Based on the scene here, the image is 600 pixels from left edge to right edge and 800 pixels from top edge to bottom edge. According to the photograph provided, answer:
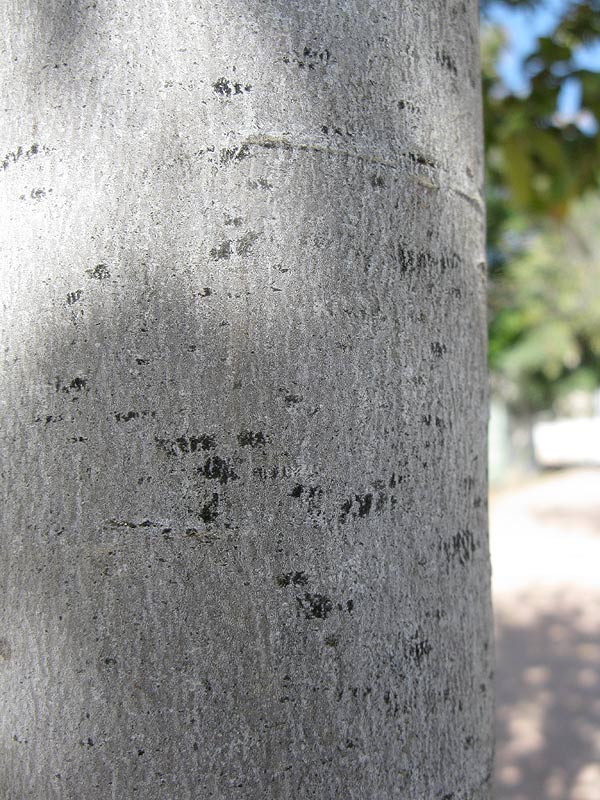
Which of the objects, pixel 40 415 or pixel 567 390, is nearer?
pixel 40 415

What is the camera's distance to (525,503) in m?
14.5

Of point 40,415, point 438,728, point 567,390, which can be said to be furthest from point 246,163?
point 567,390

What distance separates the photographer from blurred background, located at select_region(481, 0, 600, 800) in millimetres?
3385

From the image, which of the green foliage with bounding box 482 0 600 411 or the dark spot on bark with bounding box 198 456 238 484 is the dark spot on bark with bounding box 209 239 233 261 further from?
the green foliage with bounding box 482 0 600 411

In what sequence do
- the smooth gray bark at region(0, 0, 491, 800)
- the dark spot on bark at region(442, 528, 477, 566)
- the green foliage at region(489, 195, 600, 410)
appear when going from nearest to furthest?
1. the smooth gray bark at region(0, 0, 491, 800)
2. the dark spot on bark at region(442, 528, 477, 566)
3. the green foliage at region(489, 195, 600, 410)

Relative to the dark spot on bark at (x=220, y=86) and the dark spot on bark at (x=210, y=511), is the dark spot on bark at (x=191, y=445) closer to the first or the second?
the dark spot on bark at (x=210, y=511)

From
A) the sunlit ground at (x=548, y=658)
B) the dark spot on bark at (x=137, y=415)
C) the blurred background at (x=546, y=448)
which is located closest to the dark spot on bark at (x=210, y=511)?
the dark spot on bark at (x=137, y=415)

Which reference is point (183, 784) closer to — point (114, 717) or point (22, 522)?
point (114, 717)

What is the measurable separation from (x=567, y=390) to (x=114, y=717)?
27.8 metres

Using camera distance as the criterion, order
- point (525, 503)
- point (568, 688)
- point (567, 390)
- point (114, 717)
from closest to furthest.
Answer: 1. point (114, 717)
2. point (568, 688)
3. point (525, 503)
4. point (567, 390)

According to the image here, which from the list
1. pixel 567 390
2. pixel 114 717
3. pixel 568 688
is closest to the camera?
pixel 114 717

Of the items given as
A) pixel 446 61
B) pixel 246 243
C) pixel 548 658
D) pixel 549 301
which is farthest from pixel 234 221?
pixel 549 301

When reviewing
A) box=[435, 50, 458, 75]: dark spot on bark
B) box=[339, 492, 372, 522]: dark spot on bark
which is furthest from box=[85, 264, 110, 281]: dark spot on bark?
box=[435, 50, 458, 75]: dark spot on bark

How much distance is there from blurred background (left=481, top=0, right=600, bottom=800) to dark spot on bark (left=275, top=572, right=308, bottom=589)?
2.79 meters
